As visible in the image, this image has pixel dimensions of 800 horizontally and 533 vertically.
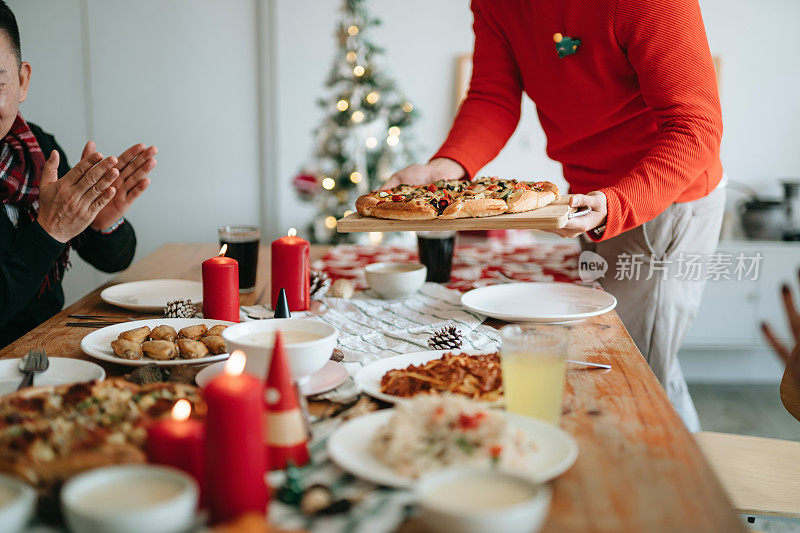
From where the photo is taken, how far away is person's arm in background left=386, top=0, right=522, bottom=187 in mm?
2084

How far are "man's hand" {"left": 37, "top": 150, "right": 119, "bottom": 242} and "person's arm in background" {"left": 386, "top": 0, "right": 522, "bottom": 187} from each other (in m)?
0.98

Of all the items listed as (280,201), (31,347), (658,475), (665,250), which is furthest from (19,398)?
(280,201)

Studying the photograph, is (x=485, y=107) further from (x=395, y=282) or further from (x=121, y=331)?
(x=121, y=331)

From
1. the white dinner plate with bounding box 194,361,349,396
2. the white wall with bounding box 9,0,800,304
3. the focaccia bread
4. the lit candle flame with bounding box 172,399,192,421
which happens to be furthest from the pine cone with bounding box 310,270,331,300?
the white wall with bounding box 9,0,800,304

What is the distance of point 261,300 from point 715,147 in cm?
116

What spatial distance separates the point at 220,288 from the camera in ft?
4.50

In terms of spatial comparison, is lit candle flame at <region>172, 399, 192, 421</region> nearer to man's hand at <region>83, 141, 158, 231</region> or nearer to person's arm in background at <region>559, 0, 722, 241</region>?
man's hand at <region>83, 141, 158, 231</region>

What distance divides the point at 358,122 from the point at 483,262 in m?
1.88

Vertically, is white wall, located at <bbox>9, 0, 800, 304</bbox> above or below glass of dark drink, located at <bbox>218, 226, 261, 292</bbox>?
above

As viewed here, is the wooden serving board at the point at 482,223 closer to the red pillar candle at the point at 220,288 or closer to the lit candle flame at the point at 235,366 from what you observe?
the red pillar candle at the point at 220,288

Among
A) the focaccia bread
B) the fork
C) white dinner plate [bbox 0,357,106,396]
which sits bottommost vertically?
white dinner plate [bbox 0,357,106,396]

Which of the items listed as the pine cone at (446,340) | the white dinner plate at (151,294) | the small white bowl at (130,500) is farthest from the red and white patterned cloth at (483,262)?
the small white bowl at (130,500)

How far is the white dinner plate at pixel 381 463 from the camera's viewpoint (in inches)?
27.6

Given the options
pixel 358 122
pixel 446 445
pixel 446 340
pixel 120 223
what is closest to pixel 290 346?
pixel 446 445
